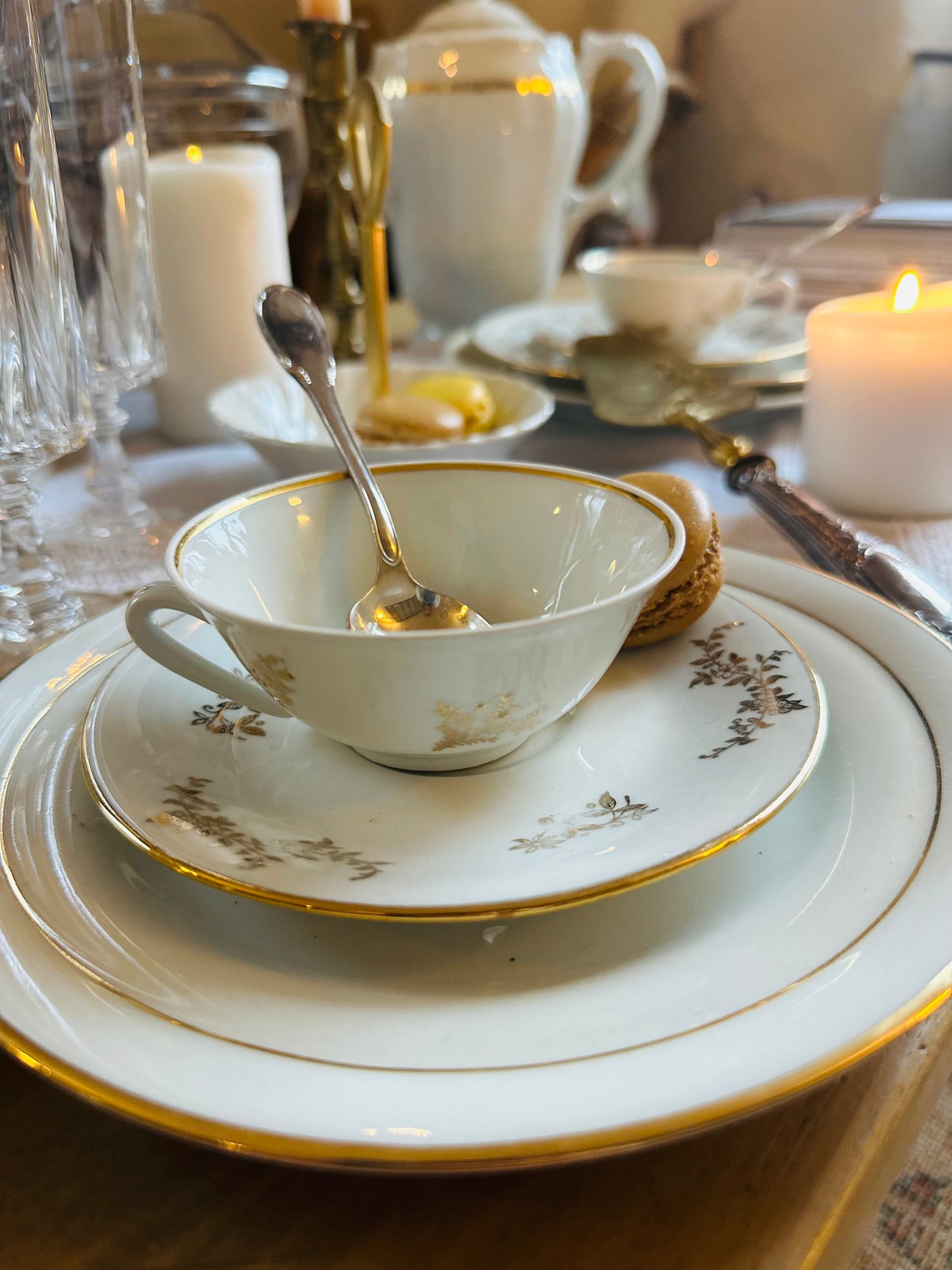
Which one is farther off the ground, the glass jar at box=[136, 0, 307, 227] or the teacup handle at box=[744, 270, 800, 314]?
the glass jar at box=[136, 0, 307, 227]

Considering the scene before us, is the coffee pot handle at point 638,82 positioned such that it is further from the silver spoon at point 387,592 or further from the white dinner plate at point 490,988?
the white dinner plate at point 490,988

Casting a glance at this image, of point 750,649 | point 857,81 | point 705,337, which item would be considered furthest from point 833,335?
point 857,81

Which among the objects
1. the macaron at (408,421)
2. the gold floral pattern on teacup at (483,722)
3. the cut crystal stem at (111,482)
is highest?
the gold floral pattern on teacup at (483,722)

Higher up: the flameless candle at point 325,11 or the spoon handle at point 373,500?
the flameless candle at point 325,11

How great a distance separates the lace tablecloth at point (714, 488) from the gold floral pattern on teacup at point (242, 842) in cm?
23

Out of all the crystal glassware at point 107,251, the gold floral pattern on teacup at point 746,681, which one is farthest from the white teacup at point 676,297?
the gold floral pattern on teacup at point 746,681

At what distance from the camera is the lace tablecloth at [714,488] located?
1.61 ft

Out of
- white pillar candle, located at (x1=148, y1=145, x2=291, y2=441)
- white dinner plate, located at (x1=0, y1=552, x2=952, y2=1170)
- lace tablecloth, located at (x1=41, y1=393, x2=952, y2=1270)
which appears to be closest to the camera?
white dinner plate, located at (x1=0, y1=552, x2=952, y2=1170)

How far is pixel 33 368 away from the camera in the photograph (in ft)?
1.30

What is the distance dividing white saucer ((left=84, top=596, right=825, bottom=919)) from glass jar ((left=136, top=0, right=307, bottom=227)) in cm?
52

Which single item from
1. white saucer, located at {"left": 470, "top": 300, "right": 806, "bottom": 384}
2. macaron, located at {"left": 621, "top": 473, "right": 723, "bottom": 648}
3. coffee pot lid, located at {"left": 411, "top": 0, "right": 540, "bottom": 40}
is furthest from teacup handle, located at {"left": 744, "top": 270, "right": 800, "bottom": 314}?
macaron, located at {"left": 621, "top": 473, "right": 723, "bottom": 648}

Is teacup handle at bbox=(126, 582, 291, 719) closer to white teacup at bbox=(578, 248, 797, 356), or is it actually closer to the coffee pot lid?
white teacup at bbox=(578, 248, 797, 356)

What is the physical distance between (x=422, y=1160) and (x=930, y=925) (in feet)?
0.37

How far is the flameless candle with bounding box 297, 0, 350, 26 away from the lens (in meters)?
0.66
